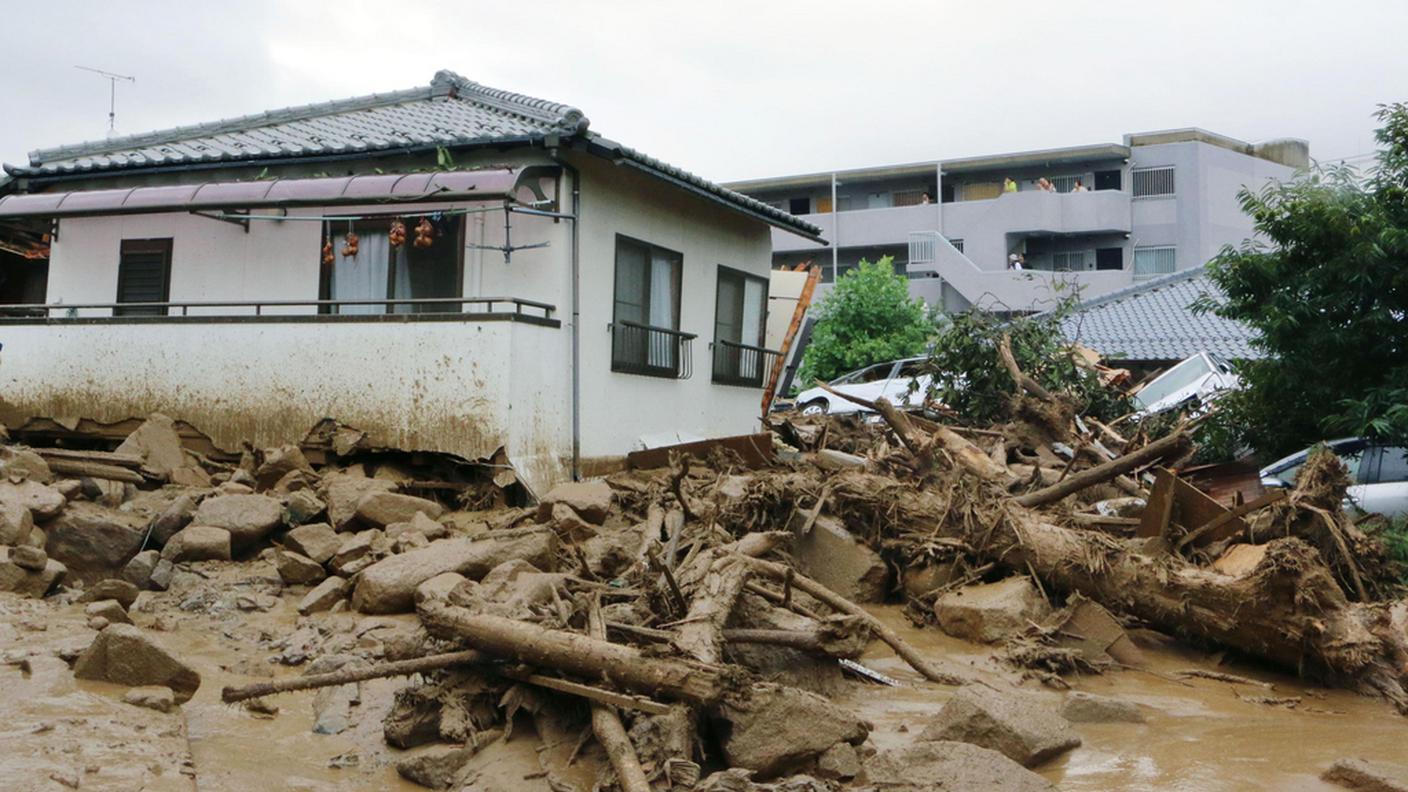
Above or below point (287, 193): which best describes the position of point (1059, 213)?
above

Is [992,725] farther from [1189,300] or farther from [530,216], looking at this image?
[1189,300]

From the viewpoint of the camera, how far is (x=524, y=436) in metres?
11.6

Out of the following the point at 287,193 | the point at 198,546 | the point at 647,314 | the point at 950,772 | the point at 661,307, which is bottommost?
the point at 950,772

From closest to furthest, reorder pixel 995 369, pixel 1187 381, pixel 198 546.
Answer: pixel 198 546 < pixel 995 369 < pixel 1187 381

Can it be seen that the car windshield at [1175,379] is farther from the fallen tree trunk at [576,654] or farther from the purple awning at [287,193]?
the fallen tree trunk at [576,654]

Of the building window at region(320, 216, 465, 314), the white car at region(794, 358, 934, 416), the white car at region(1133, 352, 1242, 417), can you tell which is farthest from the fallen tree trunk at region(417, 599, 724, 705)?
the white car at region(794, 358, 934, 416)

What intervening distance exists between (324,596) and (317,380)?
13.1 feet

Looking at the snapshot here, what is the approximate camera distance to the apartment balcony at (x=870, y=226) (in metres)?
39.4

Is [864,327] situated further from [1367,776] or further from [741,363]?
[1367,776]

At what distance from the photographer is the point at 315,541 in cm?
934

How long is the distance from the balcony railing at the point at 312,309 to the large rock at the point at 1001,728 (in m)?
6.16

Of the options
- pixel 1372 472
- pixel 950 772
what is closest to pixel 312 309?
pixel 950 772

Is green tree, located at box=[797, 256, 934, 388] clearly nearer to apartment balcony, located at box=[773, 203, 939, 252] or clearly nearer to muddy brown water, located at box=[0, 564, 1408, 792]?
apartment balcony, located at box=[773, 203, 939, 252]

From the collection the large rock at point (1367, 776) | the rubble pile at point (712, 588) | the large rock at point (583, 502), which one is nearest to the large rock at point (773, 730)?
the rubble pile at point (712, 588)
